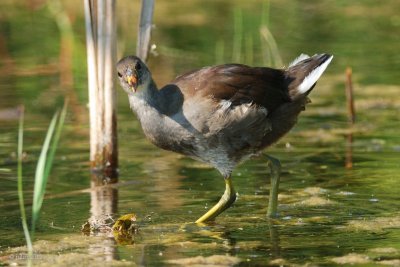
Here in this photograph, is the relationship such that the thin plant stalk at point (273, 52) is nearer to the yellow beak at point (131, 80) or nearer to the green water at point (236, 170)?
the green water at point (236, 170)

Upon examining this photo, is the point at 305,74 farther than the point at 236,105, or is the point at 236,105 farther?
the point at 305,74

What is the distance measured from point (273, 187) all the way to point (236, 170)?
1.10m

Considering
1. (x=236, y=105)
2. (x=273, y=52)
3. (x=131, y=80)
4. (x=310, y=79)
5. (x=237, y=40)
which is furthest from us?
(x=237, y=40)

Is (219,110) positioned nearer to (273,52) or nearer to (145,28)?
(145,28)

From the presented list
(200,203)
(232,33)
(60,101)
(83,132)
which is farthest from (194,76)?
(232,33)

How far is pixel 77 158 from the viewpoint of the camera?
8.77m

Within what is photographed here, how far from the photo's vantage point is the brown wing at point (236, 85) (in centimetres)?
688

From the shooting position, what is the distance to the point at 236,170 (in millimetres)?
8297

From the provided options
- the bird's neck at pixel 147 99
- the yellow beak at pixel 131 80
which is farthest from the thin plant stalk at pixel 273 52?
the yellow beak at pixel 131 80

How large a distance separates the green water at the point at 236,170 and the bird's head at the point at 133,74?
856mm

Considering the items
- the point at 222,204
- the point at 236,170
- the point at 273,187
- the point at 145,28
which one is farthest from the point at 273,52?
the point at 222,204

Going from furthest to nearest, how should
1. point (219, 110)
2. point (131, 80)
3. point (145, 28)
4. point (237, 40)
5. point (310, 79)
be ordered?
point (237, 40) → point (145, 28) → point (310, 79) → point (219, 110) → point (131, 80)

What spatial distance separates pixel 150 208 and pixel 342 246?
1.61 meters

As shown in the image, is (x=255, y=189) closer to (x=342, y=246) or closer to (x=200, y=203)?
(x=200, y=203)
